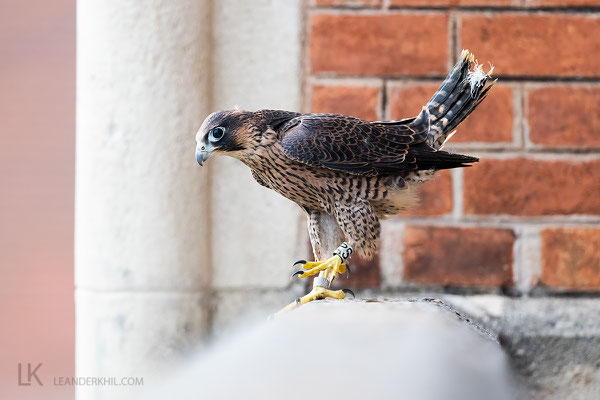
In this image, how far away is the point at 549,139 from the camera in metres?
0.81

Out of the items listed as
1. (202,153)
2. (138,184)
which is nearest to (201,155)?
(202,153)

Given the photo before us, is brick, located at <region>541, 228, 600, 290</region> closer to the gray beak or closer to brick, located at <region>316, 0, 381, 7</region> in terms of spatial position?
brick, located at <region>316, 0, 381, 7</region>


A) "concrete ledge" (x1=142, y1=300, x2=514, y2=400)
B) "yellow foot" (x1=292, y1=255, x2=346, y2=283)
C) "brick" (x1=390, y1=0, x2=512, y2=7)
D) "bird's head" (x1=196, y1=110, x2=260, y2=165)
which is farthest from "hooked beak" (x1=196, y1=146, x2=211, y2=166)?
"brick" (x1=390, y1=0, x2=512, y2=7)

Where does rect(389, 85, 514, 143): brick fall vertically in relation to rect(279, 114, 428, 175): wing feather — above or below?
above

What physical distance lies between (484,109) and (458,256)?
20 centimetres

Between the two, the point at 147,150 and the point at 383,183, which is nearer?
the point at 383,183

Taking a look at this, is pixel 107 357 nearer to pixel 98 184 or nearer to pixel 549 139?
pixel 98 184

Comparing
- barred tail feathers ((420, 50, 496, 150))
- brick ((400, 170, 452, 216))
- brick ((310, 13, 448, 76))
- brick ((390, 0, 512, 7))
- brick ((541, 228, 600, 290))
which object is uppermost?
brick ((390, 0, 512, 7))

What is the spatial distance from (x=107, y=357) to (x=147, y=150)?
272 mm

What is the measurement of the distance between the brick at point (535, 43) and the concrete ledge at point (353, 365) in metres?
0.58

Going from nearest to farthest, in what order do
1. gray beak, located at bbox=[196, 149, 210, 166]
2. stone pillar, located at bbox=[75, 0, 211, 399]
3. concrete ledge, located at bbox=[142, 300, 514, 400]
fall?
concrete ledge, located at bbox=[142, 300, 514, 400] → gray beak, located at bbox=[196, 149, 210, 166] → stone pillar, located at bbox=[75, 0, 211, 399]

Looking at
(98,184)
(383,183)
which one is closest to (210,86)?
(98,184)

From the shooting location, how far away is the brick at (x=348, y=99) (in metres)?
0.82

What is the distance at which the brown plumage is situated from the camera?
59 cm
